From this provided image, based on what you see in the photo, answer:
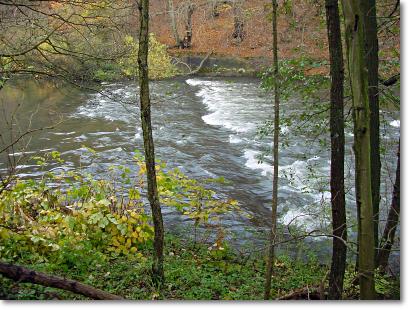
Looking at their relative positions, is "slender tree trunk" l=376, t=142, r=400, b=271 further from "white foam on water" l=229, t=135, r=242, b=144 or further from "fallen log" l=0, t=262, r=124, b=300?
"white foam on water" l=229, t=135, r=242, b=144

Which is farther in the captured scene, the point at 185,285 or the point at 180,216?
the point at 180,216

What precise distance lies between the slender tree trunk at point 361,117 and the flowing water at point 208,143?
77.8 inches

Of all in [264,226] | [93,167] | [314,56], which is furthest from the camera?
[93,167]

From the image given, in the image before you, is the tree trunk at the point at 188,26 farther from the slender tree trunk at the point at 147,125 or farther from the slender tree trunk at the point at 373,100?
the slender tree trunk at the point at 147,125

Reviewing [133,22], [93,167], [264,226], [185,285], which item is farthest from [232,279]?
[93,167]

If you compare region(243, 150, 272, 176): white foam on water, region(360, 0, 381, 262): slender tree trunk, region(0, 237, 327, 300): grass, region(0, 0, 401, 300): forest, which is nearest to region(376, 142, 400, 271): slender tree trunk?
region(0, 0, 401, 300): forest

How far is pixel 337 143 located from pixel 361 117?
79 cm

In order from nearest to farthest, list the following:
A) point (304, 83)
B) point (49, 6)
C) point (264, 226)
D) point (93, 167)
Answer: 1. point (49, 6)
2. point (304, 83)
3. point (264, 226)
4. point (93, 167)

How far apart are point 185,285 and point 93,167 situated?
443 cm

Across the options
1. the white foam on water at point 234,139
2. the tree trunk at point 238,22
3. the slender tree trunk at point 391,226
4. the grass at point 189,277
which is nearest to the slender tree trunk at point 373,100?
the slender tree trunk at point 391,226

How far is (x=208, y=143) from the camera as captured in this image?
903 centimetres

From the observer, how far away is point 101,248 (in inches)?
158

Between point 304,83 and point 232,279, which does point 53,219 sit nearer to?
point 232,279

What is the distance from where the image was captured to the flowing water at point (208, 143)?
562cm
